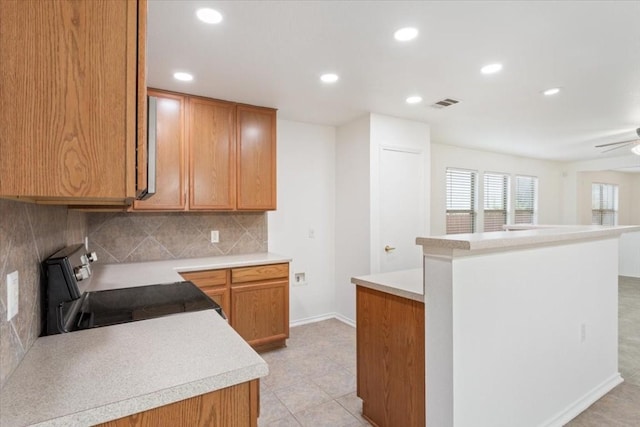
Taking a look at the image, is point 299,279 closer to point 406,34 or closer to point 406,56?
point 406,56

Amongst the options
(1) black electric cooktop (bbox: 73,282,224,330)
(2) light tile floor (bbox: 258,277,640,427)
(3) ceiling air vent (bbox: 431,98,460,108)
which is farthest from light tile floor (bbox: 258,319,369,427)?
(3) ceiling air vent (bbox: 431,98,460,108)

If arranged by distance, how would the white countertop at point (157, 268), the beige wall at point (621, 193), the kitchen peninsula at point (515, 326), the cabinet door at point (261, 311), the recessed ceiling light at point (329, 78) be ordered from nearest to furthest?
the kitchen peninsula at point (515, 326), the white countertop at point (157, 268), the recessed ceiling light at point (329, 78), the cabinet door at point (261, 311), the beige wall at point (621, 193)

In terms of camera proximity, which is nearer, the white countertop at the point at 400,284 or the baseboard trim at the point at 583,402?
the white countertop at the point at 400,284

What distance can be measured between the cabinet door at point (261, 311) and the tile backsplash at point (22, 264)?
5.81 feet

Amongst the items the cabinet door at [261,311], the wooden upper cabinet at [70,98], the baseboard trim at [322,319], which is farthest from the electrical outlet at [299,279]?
the wooden upper cabinet at [70,98]

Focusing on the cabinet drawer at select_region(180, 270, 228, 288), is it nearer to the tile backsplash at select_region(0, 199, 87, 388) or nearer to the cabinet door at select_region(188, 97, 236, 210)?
the cabinet door at select_region(188, 97, 236, 210)

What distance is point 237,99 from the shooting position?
3.23 metres

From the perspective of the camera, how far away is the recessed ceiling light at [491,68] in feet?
8.34

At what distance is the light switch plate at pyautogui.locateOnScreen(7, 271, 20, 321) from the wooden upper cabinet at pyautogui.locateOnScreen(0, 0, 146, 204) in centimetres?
36

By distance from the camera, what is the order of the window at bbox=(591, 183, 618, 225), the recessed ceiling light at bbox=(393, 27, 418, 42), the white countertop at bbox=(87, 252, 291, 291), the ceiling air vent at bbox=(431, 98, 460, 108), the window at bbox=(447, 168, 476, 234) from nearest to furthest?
1. the recessed ceiling light at bbox=(393, 27, 418, 42)
2. the white countertop at bbox=(87, 252, 291, 291)
3. the ceiling air vent at bbox=(431, 98, 460, 108)
4. the window at bbox=(447, 168, 476, 234)
5. the window at bbox=(591, 183, 618, 225)

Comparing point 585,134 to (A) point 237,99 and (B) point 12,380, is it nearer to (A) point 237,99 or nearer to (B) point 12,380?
(A) point 237,99

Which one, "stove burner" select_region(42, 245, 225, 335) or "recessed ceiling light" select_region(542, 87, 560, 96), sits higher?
"recessed ceiling light" select_region(542, 87, 560, 96)

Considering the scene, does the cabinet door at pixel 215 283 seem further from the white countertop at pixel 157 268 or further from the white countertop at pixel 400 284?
the white countertop at pixel 400 284

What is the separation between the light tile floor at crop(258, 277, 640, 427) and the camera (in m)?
2.15
